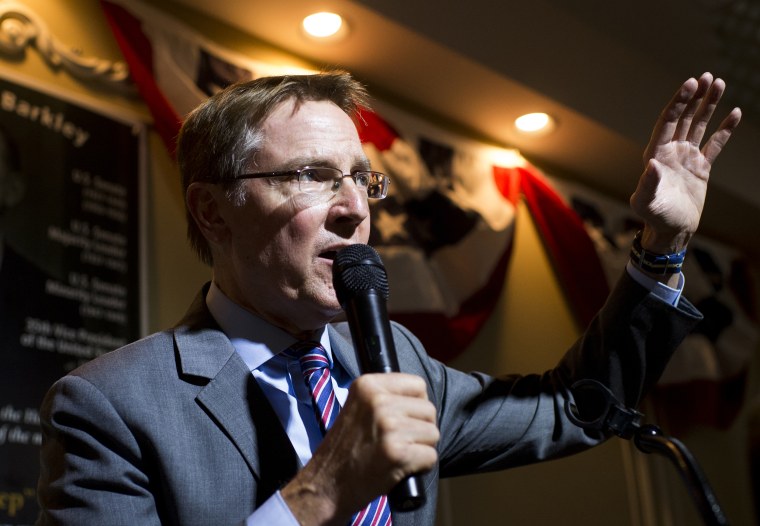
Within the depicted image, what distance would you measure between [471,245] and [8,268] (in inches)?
87.5

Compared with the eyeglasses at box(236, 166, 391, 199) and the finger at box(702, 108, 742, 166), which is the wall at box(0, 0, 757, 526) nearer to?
the eyeglasses at box(236, 166, 391, 199)

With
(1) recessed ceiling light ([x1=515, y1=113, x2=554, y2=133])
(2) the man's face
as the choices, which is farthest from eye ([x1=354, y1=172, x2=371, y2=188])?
(1) recessed ceiling light ([x1=515, y1=113, x2=554, y2=133])

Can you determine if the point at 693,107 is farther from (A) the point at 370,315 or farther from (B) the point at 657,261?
(A) the point at 370,315

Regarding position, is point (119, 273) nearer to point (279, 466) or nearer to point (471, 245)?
point (279, 466)

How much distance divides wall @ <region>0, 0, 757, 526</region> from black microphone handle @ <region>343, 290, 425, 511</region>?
180cm

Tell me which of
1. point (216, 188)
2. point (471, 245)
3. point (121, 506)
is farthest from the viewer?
point (471, 245)

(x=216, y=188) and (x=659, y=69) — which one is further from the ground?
(x=659, y=69)

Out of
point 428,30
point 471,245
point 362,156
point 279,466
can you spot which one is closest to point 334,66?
point 428,30

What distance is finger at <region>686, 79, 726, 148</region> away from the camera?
1.81 m

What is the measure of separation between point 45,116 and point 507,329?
2413mm

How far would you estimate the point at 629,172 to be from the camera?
5.08 meters

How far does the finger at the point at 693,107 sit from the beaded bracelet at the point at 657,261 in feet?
0.75

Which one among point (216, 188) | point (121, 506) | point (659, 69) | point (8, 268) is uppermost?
point (659, 69)

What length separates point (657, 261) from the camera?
1805 mm
